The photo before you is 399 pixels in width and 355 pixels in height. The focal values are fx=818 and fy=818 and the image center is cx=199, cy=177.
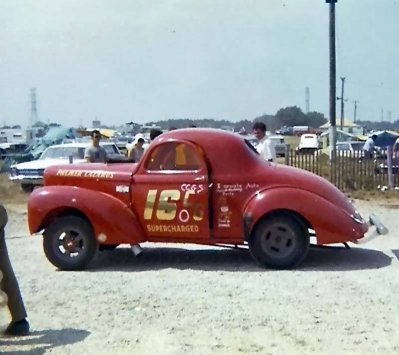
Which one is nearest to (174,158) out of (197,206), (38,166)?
(197,206)

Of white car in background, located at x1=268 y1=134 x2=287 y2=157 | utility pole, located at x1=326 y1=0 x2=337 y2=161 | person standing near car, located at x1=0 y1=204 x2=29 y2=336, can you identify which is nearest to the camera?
person standing near car, located at x1=0 y1=204 x2=29 y2=336

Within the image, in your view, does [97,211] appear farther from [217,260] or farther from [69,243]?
[217,260]

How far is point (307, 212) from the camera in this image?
971 centimetres

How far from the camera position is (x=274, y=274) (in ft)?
31.1

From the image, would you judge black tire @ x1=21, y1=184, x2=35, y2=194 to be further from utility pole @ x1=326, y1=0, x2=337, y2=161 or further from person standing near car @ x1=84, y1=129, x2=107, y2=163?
utility pole @ x1=326, y1=0, x2=337, y2=161

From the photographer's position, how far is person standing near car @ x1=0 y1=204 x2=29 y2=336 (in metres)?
6.82

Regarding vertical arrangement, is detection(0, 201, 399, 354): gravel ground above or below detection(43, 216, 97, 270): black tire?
below

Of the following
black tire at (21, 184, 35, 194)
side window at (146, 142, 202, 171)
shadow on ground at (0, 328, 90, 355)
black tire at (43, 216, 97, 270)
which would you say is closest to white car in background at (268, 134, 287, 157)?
side window at (146, 142, 202, 171)

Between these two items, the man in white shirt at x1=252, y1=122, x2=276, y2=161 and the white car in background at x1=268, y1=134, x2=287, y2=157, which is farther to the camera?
the white car in background at x1=268, y1=134, x2=287, y2=157

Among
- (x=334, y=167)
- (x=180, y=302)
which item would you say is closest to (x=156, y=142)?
(x=180, y=302)

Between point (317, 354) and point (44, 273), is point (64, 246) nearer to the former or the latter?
point (44, 273)

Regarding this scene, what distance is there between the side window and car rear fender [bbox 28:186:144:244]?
2.16 feet

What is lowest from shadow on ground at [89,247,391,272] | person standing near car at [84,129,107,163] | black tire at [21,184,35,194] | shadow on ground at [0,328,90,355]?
black tire at [21,184,35,194]

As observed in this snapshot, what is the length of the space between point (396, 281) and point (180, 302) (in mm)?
2489
